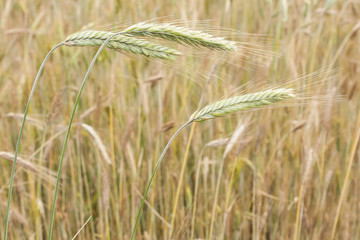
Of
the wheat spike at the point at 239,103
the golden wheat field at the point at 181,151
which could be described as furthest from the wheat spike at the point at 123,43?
the golden wheat field at the point at 181,151

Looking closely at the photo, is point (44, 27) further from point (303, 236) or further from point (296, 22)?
point (303, 236)

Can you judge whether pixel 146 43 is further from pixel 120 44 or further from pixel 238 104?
pixel 238 104

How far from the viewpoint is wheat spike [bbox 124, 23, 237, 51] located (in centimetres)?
91

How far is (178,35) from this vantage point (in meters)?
0.92

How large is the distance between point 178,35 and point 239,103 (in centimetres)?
18

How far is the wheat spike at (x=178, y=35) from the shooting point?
0.91 m

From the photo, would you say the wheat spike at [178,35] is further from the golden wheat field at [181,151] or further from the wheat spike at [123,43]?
the golden wheat field at [181,151]

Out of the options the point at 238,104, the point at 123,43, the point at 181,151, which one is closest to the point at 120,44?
the point at 123,43

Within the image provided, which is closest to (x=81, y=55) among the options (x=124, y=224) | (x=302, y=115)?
(x=124, y=224)

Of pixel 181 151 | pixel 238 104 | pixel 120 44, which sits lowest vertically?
pixel 181 151

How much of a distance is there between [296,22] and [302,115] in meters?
0.72

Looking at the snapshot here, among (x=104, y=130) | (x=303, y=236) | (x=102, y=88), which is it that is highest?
(x=102, y=88)

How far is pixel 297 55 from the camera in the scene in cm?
217

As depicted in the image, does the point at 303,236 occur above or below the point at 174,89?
below
